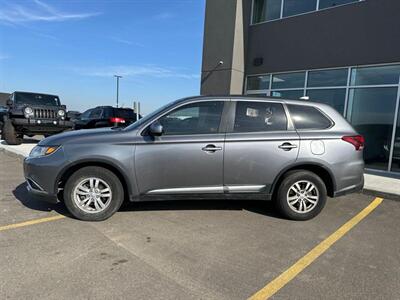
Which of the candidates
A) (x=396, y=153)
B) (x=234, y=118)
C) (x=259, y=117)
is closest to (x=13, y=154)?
(x=234, y=118)

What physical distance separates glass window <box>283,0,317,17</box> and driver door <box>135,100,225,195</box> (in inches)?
327

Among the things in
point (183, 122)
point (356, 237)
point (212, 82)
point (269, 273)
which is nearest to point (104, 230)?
point (183, 122)

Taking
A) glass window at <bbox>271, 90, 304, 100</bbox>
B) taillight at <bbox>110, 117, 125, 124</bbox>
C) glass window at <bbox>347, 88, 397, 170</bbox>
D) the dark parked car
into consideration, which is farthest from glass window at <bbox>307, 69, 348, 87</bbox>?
taillight at <bbox>110, 117, 125, 124</bbox>

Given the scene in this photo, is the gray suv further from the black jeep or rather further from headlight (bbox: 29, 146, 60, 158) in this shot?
the black jeep

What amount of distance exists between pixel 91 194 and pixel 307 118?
10.7 feet

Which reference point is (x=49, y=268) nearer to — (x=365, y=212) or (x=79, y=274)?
(x=79, y=274)

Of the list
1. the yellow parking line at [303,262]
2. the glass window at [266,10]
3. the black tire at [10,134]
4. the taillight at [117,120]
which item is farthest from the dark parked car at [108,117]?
the yellow parking line at [303,262]

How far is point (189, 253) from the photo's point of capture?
3.90 m

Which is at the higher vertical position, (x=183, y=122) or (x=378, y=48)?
(x=378, y=48)

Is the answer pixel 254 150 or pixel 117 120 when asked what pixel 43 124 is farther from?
pixel 254 150

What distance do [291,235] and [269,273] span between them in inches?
46.7

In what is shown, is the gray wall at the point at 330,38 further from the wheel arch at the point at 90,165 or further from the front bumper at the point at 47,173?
the front bumper at the point at 47,173

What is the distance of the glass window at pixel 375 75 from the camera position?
9508 mm

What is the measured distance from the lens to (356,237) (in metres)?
4.63
